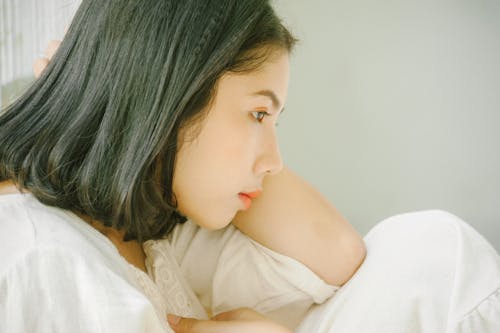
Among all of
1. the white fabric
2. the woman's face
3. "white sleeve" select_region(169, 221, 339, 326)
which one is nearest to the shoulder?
the white fabric

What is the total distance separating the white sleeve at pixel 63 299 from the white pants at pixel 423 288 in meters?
0.32

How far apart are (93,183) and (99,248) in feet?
0.30

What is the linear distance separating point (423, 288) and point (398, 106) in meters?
0.85

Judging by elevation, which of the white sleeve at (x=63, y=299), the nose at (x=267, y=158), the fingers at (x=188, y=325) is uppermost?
the nose at (x=267, y=158)

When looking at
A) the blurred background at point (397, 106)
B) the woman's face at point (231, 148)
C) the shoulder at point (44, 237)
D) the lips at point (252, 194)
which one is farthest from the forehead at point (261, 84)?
the blurred background at point (397, 106)

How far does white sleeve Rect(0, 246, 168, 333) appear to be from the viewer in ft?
1.61

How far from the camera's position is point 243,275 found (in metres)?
0.83

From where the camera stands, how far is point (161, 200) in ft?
2.30

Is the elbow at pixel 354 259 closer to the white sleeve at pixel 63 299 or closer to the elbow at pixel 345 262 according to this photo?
the elbow at pixel 345 262

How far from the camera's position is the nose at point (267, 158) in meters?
0.71

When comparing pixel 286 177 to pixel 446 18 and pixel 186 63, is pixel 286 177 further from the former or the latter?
pixel 446 18

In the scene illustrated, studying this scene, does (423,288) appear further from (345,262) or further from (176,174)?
(176,174)

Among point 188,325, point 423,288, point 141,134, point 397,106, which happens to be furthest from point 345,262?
point 397,106

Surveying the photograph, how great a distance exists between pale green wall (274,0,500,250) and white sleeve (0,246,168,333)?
1015 mm
